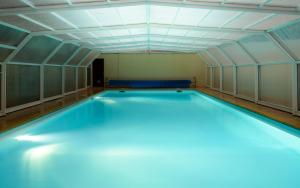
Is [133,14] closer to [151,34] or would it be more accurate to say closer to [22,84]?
[151,34]

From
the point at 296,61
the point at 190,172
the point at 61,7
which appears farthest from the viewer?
the point at 296,61

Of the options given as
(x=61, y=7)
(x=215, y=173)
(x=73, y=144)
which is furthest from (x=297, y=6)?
(x=73, y=144)

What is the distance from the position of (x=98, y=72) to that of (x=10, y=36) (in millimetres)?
13306

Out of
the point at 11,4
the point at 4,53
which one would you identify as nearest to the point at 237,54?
the point at 4,53

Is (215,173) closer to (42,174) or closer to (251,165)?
(251,165)

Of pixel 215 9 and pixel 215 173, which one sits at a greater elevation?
pixel 215 9

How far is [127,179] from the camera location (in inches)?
158

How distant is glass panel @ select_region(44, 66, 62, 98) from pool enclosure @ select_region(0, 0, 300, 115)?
0.13ft

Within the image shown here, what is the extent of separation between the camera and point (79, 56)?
14.6m

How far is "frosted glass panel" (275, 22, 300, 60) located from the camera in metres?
6.92

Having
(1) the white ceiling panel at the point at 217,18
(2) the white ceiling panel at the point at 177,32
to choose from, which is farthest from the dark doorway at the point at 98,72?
(1) the white ceiling panel at the point at 217,18

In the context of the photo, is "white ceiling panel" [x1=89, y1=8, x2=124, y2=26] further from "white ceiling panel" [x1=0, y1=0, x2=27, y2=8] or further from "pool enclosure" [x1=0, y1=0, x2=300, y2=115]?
"white ceiling panel" [x1=0, y1=0, x2=27, y2=8]

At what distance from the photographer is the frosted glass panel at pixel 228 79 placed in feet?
47.2

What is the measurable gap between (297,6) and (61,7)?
5.06 m
